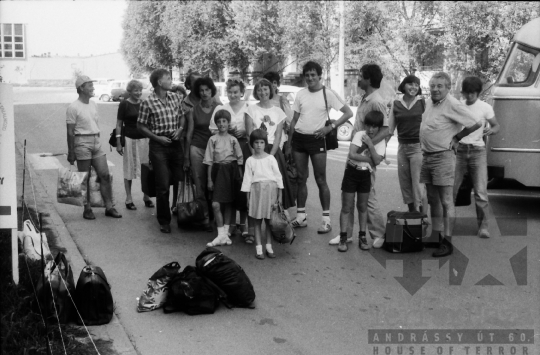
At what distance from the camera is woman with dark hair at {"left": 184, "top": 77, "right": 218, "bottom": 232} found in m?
8.30

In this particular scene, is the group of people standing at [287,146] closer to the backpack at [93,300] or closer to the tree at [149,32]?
the backpack at [93,300]

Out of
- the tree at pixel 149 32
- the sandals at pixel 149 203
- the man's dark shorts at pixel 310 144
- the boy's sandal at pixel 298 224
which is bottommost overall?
the boy's sandal at pixel 298 224

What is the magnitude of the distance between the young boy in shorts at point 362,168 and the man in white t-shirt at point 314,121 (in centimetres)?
63

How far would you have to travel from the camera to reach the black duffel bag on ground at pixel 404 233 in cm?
759

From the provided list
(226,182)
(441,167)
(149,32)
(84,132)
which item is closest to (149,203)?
(84,132)

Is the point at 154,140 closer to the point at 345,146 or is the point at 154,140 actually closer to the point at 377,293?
the point at 377,293

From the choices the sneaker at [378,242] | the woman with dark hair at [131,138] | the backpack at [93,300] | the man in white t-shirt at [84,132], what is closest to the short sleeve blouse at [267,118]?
the sneaker at [378,242]

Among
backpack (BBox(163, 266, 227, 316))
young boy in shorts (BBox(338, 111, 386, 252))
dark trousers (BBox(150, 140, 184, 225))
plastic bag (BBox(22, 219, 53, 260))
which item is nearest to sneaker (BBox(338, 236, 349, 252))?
young boy in shorts (BBox(338, 111, 386, 252))

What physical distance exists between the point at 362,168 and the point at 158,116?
248cm

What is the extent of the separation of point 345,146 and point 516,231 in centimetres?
1073

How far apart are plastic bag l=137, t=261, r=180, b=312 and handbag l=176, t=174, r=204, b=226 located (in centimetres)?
257

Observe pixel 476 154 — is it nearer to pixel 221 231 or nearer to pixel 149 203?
pixel 221 231

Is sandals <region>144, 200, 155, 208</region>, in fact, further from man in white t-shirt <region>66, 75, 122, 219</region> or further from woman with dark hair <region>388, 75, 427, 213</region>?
woman with dark hair <region>388, 75, 427, 213</region>

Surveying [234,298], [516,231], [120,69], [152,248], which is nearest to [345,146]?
[516,231]
